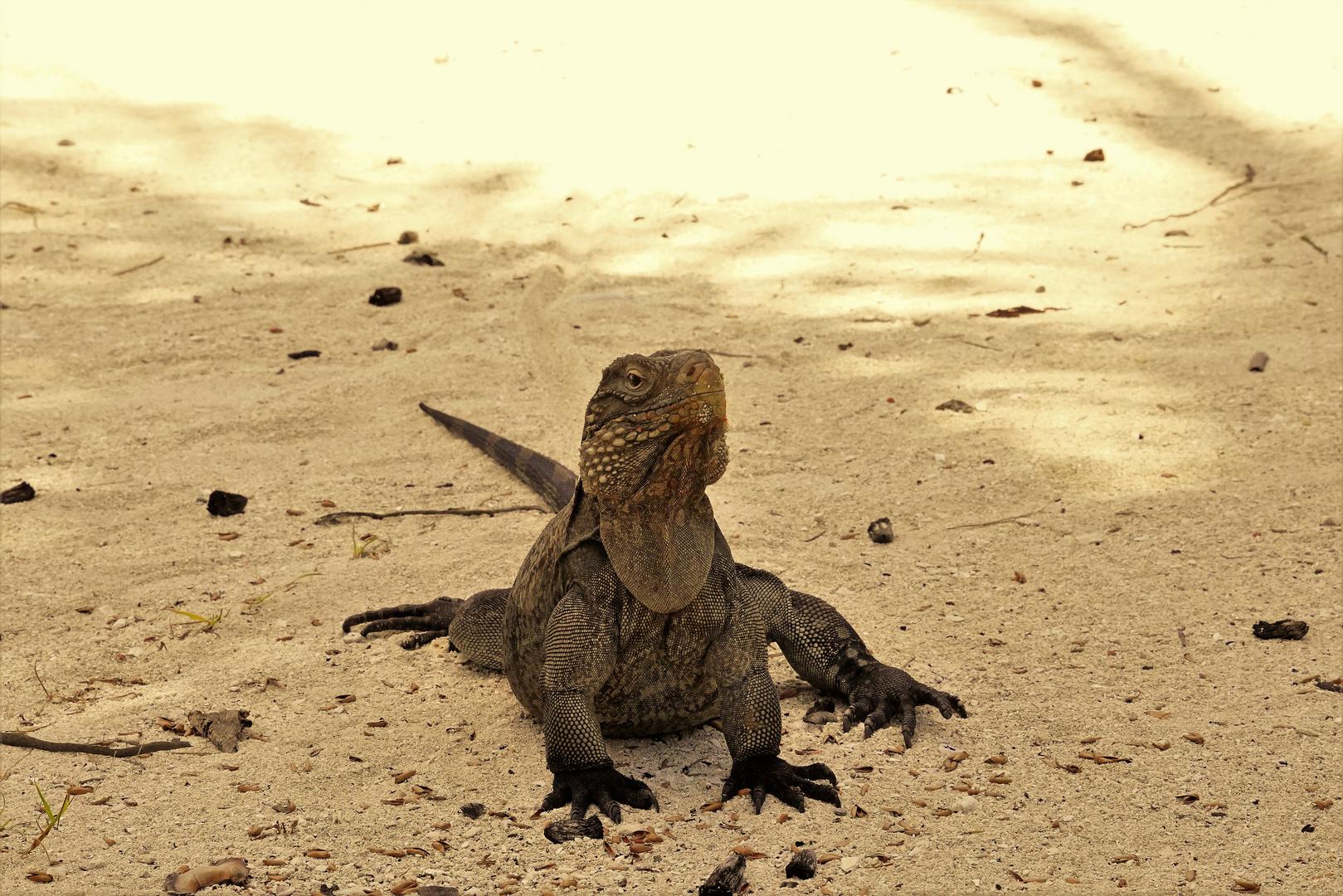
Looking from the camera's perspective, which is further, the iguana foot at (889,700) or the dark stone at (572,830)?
the iguana foot at (889,700)

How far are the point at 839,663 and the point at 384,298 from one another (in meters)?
4.44

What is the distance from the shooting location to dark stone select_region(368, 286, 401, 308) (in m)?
7.33

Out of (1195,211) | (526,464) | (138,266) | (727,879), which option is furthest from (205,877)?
(1195,211)

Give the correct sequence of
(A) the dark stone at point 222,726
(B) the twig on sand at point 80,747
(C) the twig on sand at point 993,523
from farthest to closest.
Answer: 1. (C) the twig on sand at point 993,523
2. (A) the dark stone at point 222,726
3. (B) the twig on sand at point 80,747

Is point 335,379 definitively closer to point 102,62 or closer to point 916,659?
point 916,659

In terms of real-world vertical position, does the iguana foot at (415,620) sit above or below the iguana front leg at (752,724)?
below

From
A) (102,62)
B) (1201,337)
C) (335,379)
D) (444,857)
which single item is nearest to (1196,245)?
(1201,337)

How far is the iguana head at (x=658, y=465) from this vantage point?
2.94 m

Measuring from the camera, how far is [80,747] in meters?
3.40

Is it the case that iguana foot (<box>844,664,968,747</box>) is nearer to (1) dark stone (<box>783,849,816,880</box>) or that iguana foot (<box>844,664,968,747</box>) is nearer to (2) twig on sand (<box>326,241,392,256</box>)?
(1) dark stone (<box>783,849,816,880</box>)

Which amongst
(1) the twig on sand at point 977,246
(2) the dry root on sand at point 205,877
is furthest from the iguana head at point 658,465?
(1) the twig on sand at point 977,246

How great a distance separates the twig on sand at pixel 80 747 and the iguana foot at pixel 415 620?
0.88m

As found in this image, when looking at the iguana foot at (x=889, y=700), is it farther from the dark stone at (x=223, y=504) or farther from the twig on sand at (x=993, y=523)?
the dark stone at (x=223, y=504)

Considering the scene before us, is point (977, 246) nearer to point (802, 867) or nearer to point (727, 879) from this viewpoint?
point (802, 867)
